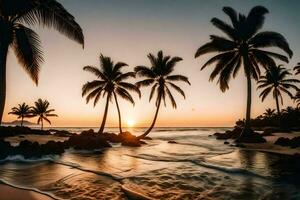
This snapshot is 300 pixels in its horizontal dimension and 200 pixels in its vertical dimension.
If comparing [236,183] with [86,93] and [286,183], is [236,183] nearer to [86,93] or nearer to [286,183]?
[286,183]

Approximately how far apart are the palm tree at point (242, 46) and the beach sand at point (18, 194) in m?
21.5

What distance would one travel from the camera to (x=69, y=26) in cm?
1178

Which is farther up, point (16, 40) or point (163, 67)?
point (163, 67)

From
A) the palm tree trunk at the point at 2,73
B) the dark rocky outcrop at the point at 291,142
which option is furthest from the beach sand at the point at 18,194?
the dark rocky outcrop at the point at 291,142

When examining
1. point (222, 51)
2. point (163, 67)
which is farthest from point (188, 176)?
point (163, 67)

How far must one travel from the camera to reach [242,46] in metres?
25.6

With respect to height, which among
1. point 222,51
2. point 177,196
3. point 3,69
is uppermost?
point 222,51

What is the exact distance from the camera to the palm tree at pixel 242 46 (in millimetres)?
25078

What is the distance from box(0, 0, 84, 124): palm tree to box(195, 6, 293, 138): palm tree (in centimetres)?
1685

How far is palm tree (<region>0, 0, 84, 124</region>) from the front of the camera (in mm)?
10320

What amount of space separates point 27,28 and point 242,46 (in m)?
19.6

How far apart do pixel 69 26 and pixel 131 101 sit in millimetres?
23321

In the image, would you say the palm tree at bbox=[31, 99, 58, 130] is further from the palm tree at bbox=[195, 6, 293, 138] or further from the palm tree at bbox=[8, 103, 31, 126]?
the palm tree at bbox=[195, 6, 293, 138]

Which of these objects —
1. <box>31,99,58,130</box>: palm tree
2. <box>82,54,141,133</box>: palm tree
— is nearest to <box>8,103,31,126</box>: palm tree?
<box>31,99,58,130</box>: palm tree
